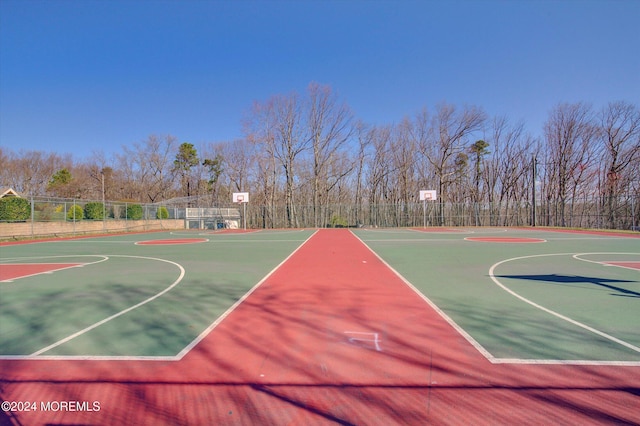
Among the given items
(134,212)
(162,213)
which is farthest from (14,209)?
(162,213)

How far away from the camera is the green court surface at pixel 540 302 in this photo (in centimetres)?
379

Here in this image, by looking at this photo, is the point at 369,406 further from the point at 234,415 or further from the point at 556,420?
the point at 556,420

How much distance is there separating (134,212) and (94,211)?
4.43 metres

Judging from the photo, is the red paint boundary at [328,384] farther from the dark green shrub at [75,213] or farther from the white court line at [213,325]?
the dark green shrub at [75,213]

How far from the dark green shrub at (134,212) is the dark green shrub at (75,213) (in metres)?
4.89

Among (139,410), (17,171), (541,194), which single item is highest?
(17,171)

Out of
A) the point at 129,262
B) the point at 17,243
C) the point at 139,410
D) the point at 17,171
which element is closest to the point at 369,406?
the point at 139,410

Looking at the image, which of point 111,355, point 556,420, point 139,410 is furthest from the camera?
point 111,355

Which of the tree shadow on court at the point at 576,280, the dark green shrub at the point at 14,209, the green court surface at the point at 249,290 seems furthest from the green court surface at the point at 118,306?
the dark green shrub at the point at 14,209

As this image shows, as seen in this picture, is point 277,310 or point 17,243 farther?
point 17,243

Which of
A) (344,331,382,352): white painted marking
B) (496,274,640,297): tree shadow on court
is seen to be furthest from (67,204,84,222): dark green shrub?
(496,274,640,297): tree shadow on court

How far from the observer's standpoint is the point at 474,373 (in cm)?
321

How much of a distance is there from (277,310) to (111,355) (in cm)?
233

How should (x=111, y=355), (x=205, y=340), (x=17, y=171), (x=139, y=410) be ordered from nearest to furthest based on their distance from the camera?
(x=139, y=410) < (x=111, y=355) < (x=205, y=340) < (x=17, y=171)
